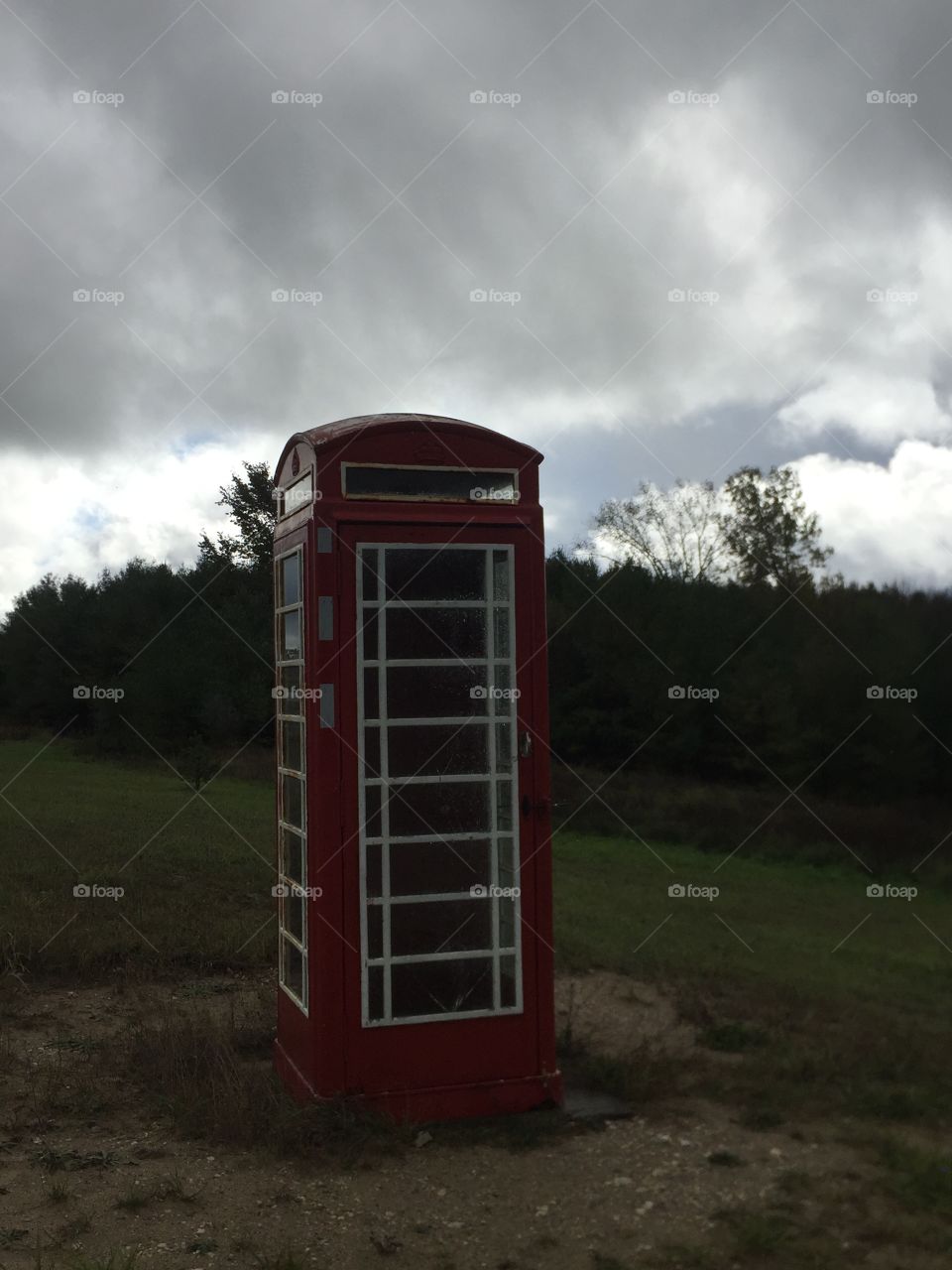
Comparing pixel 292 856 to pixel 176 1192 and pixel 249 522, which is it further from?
pixel 249 522

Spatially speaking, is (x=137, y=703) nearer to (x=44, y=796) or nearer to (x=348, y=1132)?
(x=44, y=796)

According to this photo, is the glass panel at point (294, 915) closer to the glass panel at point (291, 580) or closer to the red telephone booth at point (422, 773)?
the red telephone booth at point (422, 773)

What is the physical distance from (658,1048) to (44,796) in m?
15.2

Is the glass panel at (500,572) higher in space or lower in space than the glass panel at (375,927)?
higher

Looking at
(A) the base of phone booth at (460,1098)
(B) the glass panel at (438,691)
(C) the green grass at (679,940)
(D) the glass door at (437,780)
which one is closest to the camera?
(A) the base of phone booth at (460,1098)

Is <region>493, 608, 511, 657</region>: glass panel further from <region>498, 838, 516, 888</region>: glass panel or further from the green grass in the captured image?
the green grass

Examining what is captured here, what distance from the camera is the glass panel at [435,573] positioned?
563cm

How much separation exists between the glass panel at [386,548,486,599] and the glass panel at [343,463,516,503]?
0.25 meters

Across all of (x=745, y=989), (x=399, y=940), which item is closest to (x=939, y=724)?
(x=745, y=989)

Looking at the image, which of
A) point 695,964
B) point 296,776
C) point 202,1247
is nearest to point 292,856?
point 296,776

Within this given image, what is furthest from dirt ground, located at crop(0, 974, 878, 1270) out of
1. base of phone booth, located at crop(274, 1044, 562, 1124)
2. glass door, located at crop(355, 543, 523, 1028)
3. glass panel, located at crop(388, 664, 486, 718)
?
glass panel, located at crop(388, 664, 486, 718)

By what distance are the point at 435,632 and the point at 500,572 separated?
0.41 metres

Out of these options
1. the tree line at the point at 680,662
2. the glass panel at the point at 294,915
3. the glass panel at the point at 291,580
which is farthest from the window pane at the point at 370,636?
the tree line at the point at 680,662

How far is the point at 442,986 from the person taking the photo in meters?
5.63
